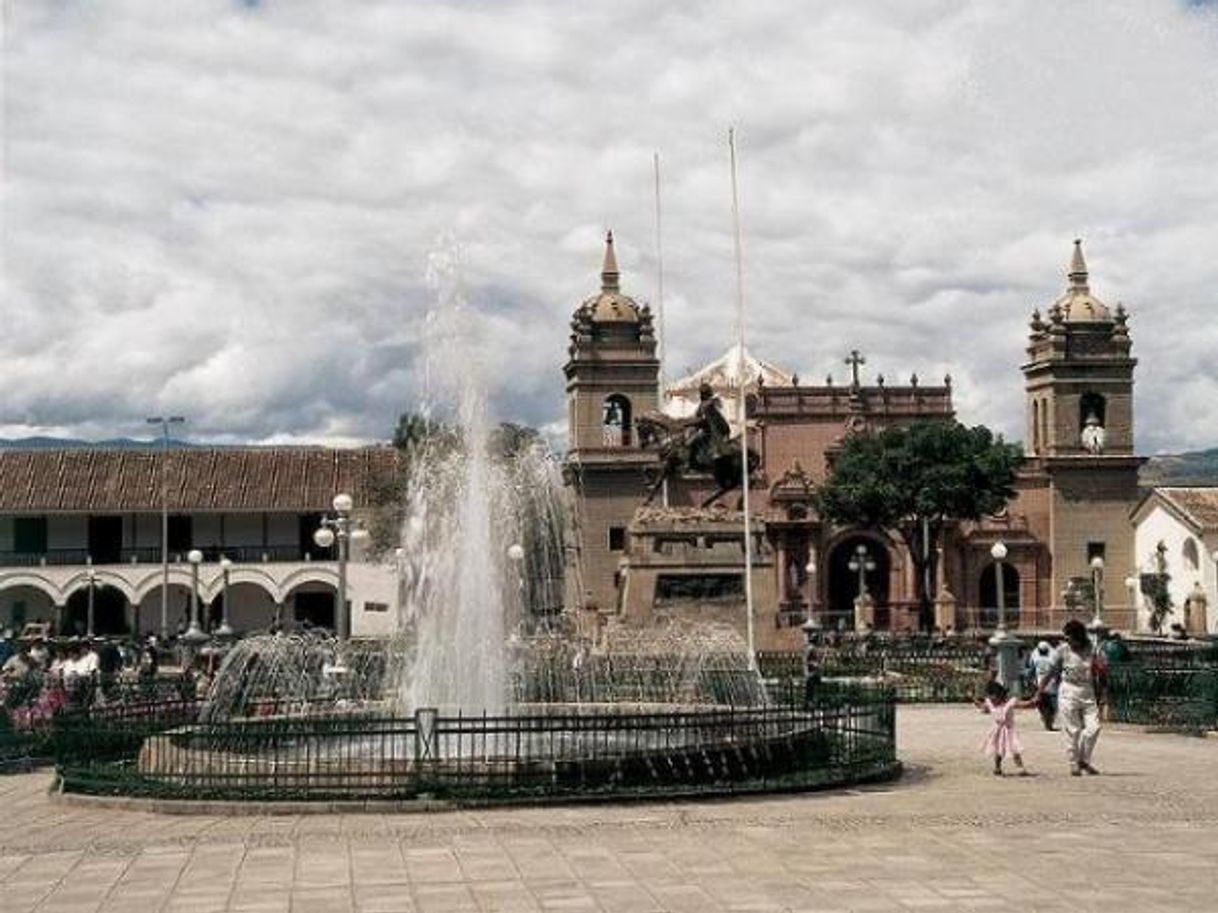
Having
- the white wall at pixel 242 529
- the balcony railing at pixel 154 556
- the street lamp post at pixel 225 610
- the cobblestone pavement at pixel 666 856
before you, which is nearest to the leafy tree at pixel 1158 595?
the balcony railing at pixel 154 556

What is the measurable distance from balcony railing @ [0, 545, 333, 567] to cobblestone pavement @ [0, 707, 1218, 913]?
4935 cm

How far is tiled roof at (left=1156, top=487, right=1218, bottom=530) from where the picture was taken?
67750 mm

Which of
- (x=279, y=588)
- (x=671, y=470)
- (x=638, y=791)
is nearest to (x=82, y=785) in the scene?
(x=638, y=791)

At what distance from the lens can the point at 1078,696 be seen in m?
17.6

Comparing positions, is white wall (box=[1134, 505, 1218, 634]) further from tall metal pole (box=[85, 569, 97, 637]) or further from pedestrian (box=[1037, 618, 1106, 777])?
pedestrian (box=[1037, 618, 1106, 777])

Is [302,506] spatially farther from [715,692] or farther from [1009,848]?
[1009,848]

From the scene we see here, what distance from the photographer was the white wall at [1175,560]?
219 feet

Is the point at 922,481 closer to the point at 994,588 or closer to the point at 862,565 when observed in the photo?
the point at 862,565

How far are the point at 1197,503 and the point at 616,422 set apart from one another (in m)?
24.3

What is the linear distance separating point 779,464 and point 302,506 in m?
22.6

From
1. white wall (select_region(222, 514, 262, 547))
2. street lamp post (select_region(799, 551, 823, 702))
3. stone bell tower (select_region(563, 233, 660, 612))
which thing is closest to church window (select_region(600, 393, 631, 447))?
stone bell tower (select_region(563, 233, 660, 612))

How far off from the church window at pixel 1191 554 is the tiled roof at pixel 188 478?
3140cm

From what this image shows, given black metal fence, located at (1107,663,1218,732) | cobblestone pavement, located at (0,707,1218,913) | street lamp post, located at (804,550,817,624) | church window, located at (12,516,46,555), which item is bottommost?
cobblestone pavement, located at (0,707,1218,913)

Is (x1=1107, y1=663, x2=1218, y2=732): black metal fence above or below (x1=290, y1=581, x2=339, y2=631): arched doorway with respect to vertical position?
below
